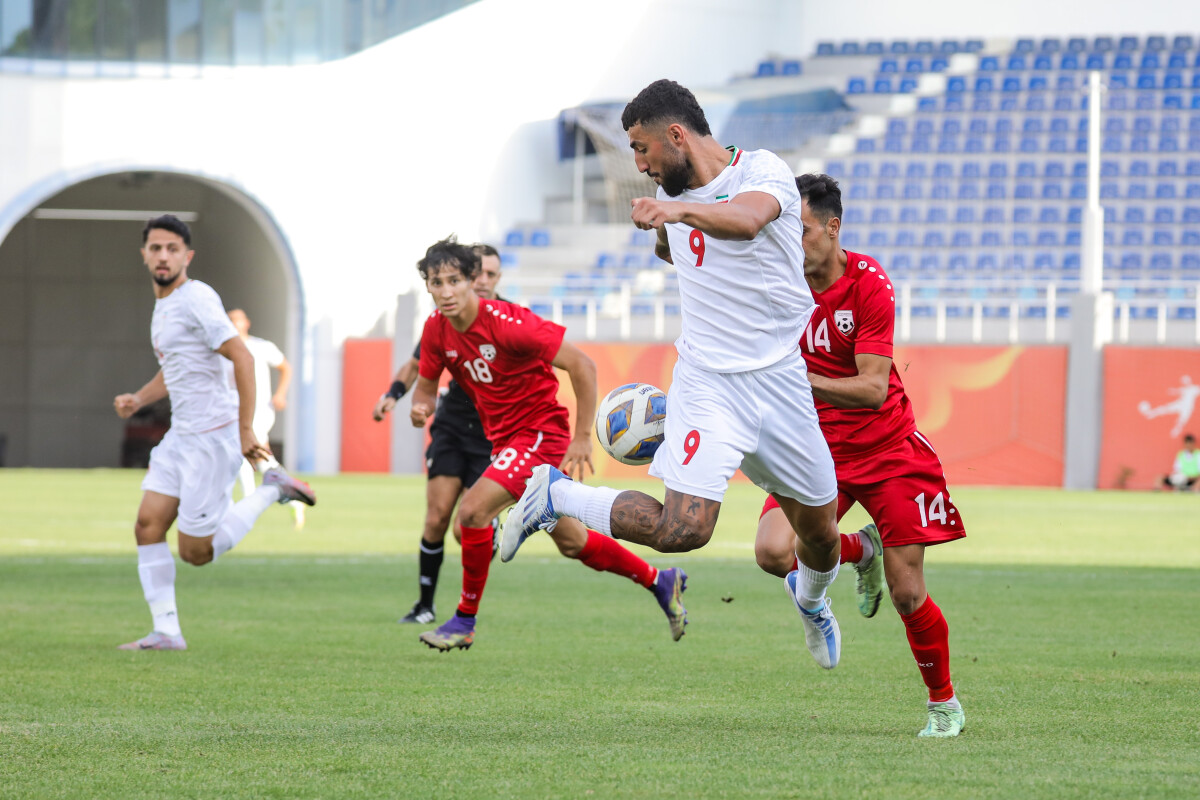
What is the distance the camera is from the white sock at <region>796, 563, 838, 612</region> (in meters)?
5.81

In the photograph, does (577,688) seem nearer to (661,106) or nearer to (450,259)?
(450,259)

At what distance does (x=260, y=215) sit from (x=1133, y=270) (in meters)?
17.1

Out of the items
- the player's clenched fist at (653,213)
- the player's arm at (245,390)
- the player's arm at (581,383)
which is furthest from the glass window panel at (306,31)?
the player's clenched fist at (653,213)

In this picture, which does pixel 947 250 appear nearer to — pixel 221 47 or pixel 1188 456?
pixel 1188 456

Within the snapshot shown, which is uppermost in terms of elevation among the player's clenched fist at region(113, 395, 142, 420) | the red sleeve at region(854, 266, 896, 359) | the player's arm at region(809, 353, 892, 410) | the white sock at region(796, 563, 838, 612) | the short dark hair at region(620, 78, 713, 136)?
the short dark hair at region(620, 78, 713, 136)

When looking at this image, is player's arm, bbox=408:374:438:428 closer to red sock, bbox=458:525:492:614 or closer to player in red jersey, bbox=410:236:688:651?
player in red jersey, bbox=410:236:688:651

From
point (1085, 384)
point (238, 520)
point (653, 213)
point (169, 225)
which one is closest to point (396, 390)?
point (238, 520)

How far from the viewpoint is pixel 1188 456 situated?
24.1 meters

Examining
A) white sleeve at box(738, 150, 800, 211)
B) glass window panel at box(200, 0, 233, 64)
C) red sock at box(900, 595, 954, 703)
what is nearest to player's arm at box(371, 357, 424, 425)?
white sleeve at box(738, 150, 800, 211)

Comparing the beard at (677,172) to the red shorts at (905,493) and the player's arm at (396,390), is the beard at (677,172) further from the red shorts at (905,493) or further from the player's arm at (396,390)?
the player's arm at (396,390)

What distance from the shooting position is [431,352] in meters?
7.68

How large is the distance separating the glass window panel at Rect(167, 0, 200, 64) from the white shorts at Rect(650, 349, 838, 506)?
25965 mm

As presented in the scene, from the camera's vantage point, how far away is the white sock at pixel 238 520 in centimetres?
786

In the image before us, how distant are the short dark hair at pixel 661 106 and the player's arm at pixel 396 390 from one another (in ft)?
10.6
